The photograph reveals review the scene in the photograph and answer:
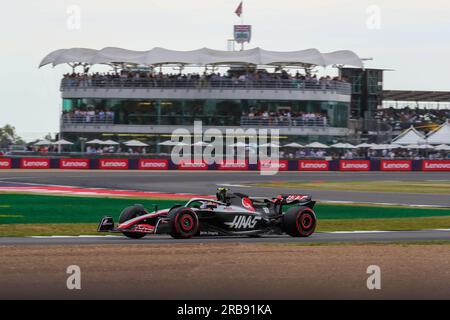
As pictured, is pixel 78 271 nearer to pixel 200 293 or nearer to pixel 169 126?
pixel 200 293

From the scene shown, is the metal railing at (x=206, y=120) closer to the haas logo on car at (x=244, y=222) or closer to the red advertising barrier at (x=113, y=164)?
the red advertising barrier at (x=113, y=164)

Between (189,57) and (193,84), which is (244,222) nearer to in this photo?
(193,84)

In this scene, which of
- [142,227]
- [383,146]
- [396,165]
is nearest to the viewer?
[142,227]

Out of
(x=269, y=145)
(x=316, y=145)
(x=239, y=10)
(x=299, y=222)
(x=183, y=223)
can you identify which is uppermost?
(x=239, y=10)

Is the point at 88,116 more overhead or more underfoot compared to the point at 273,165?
more overhead

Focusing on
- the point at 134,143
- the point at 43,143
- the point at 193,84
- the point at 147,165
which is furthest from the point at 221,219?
the point at 193,84

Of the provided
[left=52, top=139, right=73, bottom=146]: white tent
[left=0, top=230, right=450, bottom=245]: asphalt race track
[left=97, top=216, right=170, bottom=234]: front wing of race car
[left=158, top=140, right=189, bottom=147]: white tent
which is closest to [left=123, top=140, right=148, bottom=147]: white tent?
[left=158, top=140, right=189, bottom=147]: white tent

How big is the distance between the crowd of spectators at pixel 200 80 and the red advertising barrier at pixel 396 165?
A: 13.2m

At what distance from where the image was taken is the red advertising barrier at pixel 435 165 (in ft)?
223

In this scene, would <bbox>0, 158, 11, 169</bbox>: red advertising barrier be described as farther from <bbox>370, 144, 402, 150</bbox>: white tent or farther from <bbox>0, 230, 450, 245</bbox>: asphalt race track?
<bbox>0, 230, 450, 245</bbox>: asphalt race track

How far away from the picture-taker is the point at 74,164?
206 feet

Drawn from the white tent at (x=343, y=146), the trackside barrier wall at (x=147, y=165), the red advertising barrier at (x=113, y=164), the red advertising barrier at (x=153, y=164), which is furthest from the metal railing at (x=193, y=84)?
Answer: the red advertising barrier at (x=153, y=164)

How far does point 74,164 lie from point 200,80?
60.7 ft

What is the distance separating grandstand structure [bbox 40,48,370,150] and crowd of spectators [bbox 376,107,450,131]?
11.5 metres
